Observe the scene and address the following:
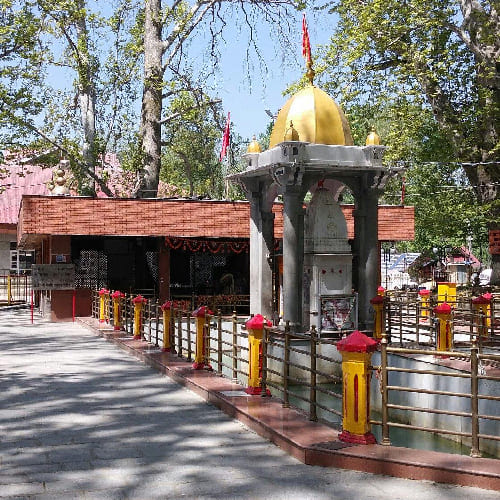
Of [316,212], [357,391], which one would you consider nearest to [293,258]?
[316,212]

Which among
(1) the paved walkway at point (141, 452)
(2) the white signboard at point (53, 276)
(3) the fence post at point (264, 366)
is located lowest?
(1) the paved walkway at point (141, 452)

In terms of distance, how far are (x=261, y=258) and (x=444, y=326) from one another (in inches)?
167

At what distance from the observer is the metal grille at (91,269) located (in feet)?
85.7

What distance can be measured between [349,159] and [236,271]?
1462 centimetres

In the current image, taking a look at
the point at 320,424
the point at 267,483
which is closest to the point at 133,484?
the point at 267,483

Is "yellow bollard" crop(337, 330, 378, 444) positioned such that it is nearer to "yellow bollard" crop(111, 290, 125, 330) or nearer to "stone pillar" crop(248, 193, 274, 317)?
"stone pillar" crop(248, 193, 274, 317)

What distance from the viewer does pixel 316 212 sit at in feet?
47.8

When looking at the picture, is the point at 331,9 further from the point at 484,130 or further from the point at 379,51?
the point at 484,130

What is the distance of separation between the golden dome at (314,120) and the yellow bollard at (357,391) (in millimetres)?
8050

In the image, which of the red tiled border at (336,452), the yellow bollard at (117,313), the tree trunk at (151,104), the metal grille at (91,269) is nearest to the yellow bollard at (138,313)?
the yellow bollard at (117,313)

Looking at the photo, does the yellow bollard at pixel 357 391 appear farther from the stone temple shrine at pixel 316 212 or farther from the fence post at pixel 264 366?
the stone temple shrine at pixel 316 212

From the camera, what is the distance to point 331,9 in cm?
3006

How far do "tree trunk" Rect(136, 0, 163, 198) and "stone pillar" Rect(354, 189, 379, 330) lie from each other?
55.2ft

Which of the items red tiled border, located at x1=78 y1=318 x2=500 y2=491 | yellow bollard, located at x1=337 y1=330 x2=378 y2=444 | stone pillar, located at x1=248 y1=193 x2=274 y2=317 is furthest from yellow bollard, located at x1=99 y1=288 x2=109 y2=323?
yellow bollard, located at x1=337 y1=330 x2=378 y2=444
